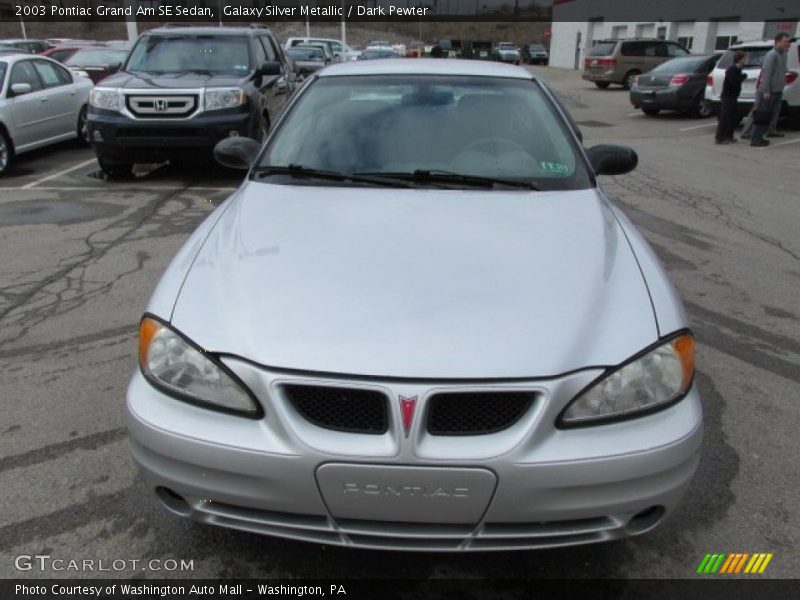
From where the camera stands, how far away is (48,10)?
6109cm

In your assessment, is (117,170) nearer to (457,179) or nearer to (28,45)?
(457,179)

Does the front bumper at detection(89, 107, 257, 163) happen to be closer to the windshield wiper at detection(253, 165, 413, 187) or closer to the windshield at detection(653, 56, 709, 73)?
the windshield wiper at detection(253, 165, 413, 187)

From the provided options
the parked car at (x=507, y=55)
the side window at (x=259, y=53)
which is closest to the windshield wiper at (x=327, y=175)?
the side window at (x=259, y=53)

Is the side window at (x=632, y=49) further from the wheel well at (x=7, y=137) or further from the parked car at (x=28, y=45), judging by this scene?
the wheel well at (x=7, y=137)

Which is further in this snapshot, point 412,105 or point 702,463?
point 412,105

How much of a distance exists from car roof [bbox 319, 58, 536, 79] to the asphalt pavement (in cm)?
203

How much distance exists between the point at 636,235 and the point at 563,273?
71 centimetres

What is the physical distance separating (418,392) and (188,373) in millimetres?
739

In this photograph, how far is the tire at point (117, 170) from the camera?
9.01 m

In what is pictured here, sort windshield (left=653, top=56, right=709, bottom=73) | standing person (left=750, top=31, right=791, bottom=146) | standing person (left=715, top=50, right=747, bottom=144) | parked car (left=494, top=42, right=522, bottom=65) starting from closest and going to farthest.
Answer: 1. standing person (left=750, top=31, right=791, bottom=146)
2. standing person (left=715, top=50, right=747, bottom=144)
3. windshield (left=653, top=56, right=709, bottom=73)
4. parked car (left=494, top=42, right=522, bottom=65)

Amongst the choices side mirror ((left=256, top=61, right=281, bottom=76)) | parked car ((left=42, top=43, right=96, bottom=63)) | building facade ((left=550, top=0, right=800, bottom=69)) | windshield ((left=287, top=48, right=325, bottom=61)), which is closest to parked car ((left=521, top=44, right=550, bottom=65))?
building facade ((left=550, top=0, right=800, bottom=69))

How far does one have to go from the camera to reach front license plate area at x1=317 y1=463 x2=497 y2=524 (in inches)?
74.7

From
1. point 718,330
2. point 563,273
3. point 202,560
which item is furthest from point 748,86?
point 202,560

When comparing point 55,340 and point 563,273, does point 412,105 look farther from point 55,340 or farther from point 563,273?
point 55,340
